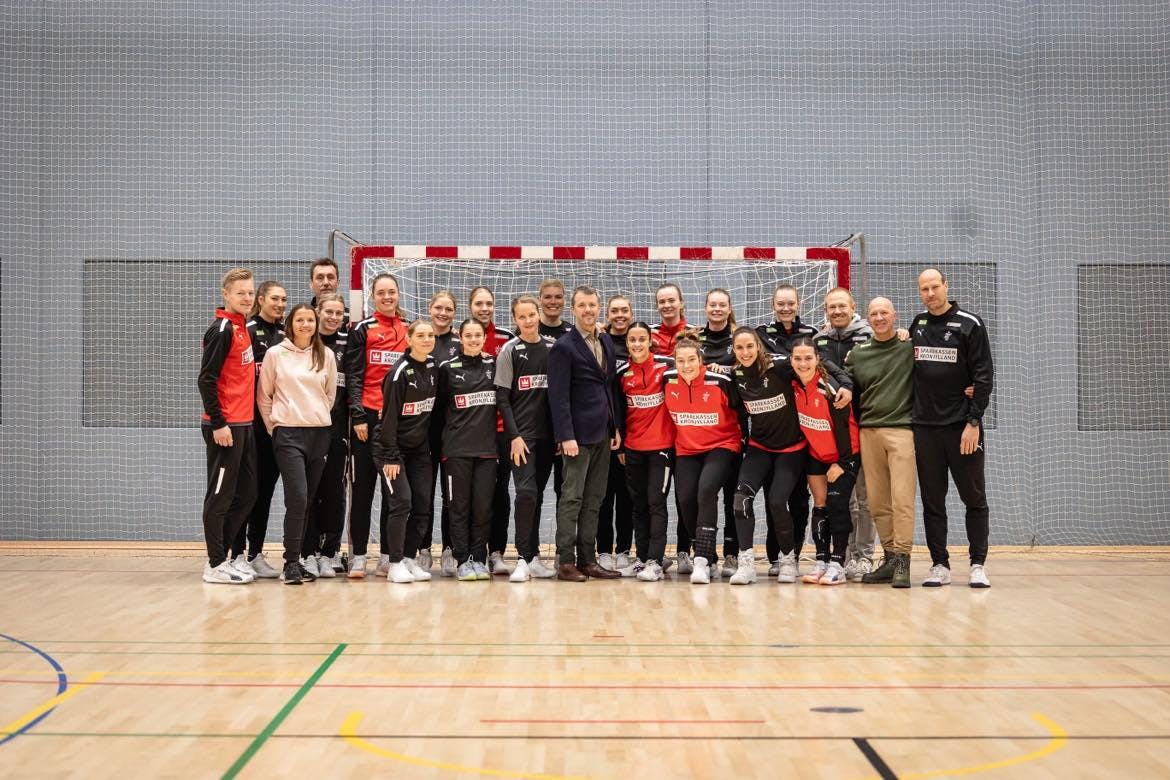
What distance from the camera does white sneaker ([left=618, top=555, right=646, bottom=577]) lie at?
21.4 ft

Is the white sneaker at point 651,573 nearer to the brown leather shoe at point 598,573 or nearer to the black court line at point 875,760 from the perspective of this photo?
the brown leather shoe at point 598,573

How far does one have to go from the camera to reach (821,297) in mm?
8352

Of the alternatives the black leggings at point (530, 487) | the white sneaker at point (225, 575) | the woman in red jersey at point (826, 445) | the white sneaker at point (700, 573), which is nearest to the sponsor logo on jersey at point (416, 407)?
the black leggings at point (530, 487)

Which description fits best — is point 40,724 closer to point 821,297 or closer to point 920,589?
point 920,589

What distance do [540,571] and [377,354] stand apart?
1.62 metres

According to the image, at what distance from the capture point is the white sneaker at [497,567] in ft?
21.6

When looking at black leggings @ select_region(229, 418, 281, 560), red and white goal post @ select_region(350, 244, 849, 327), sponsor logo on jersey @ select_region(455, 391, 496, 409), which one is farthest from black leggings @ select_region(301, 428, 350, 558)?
red and white goal post @ select_region(350, 244, 849, 327)

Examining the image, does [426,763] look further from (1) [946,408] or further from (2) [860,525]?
(2) [860,525]

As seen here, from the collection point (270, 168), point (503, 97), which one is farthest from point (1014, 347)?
point (270, 168)

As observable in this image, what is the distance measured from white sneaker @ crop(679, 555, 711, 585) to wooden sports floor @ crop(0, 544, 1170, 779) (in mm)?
175

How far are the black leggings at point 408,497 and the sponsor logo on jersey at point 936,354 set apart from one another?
2.85 metres

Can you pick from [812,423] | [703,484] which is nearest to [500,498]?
[703,484]

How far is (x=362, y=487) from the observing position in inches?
255

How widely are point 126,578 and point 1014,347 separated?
7439 millimetres
